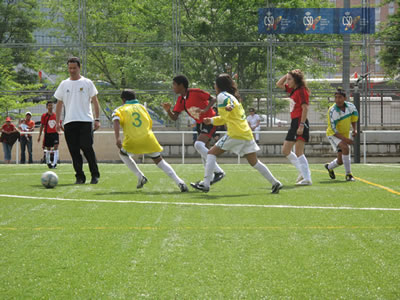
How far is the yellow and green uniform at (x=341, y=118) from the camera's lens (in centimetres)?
1123

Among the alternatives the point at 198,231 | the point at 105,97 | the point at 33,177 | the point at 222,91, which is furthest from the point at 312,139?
the point at 198,231

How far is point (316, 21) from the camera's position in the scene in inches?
896

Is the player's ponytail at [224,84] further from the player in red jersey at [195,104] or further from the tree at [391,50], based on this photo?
the tree at [391,50]

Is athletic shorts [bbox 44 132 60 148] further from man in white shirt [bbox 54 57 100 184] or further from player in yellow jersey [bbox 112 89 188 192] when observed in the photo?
player in yellow jersey [bbox 112 89 188 192]

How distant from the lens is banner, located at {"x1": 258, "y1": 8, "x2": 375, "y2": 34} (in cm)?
2223

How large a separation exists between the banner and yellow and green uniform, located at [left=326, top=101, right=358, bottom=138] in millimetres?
11685

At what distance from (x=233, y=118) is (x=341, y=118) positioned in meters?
3.56

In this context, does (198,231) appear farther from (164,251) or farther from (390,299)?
(390,299)

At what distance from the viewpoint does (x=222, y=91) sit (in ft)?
28.2

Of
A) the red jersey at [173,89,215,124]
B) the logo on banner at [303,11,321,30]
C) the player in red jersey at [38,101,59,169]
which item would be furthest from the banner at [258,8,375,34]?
the red jersey at [173,89,215,124]

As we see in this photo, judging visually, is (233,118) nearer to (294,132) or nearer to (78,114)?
(294,132)

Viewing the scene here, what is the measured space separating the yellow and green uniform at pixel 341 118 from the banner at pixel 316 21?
38.3 ft

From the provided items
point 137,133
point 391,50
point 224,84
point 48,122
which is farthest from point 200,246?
point 391,50

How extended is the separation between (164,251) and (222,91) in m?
4.47
